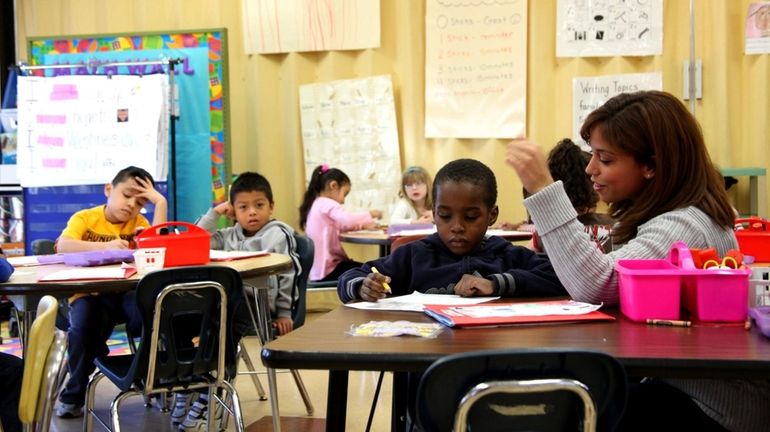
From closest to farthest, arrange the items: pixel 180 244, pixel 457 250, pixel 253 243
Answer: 1. pixel 457 250
2. pixel 180 244
3. pixel 253 243

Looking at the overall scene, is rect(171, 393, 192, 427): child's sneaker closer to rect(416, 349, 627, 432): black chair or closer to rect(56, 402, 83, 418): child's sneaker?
rect(56, 402, 83, 418): child's sneaker

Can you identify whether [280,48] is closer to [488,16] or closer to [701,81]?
[488,16]

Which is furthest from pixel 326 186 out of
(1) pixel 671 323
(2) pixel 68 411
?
(1) pixel 671 323

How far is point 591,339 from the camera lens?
139 centimetres

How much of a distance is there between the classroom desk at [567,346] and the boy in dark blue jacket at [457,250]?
0.59 m

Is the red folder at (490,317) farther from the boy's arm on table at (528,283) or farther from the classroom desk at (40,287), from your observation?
the classroom desk at (40,287)

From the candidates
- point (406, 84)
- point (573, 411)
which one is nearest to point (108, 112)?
point (406, 84)

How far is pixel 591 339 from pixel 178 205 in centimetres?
535

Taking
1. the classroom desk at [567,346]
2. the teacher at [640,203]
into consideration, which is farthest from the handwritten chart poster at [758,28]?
the classroom desk at [567,346]

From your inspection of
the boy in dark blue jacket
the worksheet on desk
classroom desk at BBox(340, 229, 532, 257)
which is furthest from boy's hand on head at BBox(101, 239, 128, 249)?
the worksheet on desk

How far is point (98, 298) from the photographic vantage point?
355 cm

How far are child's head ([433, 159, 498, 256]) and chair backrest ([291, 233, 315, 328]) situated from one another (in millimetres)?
1497

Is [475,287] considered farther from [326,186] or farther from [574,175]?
[326,186]

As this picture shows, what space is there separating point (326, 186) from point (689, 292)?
14.6ft
